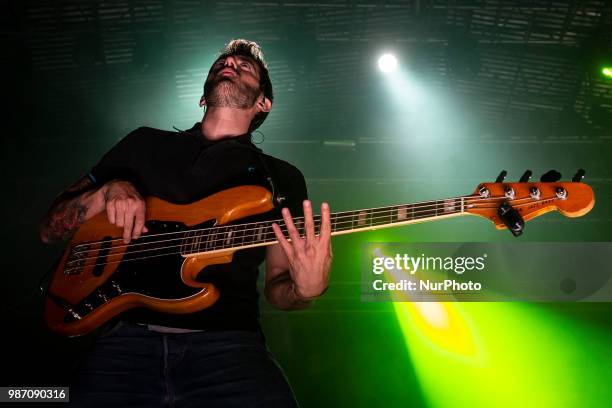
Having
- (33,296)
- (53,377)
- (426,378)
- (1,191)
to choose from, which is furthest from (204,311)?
(1,191)

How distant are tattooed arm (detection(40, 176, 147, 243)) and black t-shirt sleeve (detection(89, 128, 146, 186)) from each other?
68 mm

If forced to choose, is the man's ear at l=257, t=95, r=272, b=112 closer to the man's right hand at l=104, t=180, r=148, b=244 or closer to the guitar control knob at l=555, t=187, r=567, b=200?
the man's right hand at l=104, t=180, r=148, b=244

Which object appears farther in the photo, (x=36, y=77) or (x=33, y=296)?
(x=36, y=77)

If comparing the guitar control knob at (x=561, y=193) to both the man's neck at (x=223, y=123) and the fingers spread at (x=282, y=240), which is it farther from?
the man's neck at (x=223, y=123)

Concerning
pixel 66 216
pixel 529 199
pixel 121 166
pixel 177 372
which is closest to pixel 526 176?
pixel 529 199

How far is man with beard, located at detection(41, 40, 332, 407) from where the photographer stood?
189cm

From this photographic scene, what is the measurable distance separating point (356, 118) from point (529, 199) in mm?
5307

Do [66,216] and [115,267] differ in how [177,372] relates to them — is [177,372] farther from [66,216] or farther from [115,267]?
[66,216]

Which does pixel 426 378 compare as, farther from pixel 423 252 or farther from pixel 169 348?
pixel 169 348

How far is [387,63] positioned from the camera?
705cm

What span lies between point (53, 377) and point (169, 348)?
Answer: 3321 mm

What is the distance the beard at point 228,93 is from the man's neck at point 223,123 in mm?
32

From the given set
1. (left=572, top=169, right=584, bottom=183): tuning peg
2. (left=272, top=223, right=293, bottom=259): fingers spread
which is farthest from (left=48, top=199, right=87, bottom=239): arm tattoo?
(left=572, top=169, right=584, bottom=183): tuning peg

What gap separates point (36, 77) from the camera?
23.4 ft
